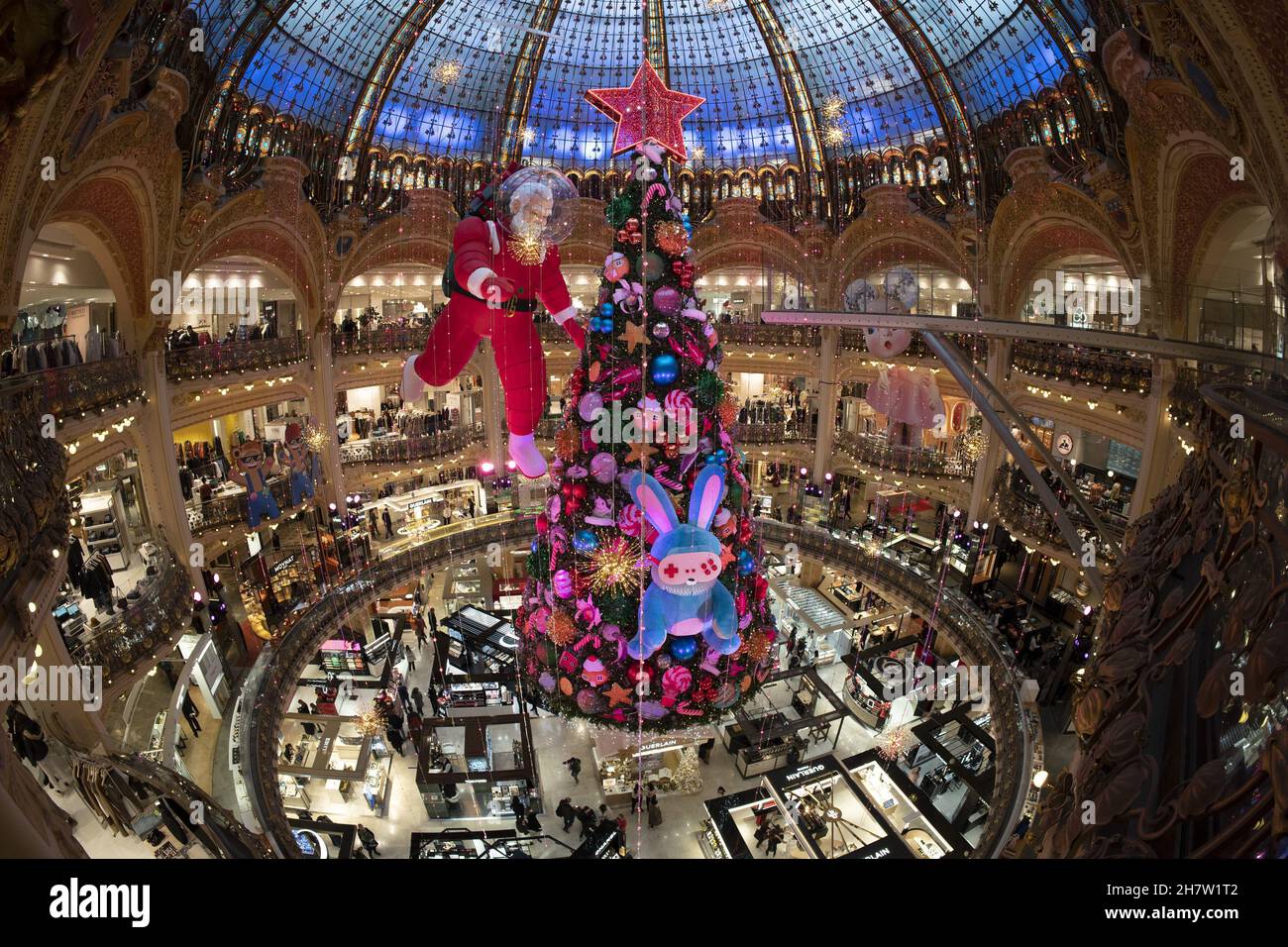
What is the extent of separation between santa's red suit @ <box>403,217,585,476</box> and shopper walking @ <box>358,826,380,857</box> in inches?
264

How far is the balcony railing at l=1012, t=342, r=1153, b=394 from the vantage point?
13.2 m

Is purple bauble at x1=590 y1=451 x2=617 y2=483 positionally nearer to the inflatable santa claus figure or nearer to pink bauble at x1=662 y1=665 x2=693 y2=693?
the inflatable santa claus figure

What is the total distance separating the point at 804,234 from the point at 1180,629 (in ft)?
66.1

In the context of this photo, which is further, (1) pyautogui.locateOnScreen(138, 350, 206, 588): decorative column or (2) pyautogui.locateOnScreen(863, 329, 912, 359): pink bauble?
(2) pyautogui.locateOnScreen(863, 329, 912, 359): pink bauble

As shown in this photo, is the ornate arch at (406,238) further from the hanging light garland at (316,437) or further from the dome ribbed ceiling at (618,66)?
the hanging light garland at (316,437)

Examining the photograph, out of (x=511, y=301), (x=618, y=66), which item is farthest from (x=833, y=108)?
(x=511, y=301)

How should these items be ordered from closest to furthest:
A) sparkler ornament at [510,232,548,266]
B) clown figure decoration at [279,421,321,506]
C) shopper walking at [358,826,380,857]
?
sparkler ornament at [510,232,548,266] < shopper walking at [358,826,380,857] < clown figure decoration at [279,421,321,506]

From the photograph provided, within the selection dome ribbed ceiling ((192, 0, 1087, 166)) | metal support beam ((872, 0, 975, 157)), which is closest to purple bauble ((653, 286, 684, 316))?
dome ribbed ceiling ((192, 0, 1087, 166))

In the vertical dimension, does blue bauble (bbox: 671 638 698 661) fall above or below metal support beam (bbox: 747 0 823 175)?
below

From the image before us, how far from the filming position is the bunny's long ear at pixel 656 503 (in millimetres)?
8742

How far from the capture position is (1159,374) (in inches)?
500

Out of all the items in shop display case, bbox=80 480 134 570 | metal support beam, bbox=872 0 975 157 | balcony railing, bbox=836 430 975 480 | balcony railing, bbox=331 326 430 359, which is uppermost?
metal support beam, bbox=872 0 975 157

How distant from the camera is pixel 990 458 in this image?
1847cm

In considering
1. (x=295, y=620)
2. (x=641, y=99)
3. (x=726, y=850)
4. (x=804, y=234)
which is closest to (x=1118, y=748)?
(x=641, y=99)
